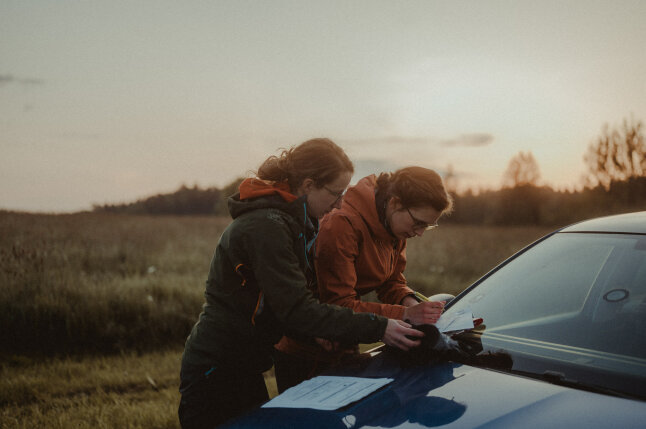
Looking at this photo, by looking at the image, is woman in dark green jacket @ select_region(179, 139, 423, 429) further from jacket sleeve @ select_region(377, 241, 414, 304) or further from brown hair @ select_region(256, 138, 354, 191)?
jacket sleeve @ select_region(377, 241, 414, 304)

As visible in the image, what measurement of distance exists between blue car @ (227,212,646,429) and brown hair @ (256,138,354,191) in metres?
0.79

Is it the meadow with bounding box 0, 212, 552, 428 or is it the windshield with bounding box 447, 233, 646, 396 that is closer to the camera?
the windshield with bounding box 447, 233, 646, 396

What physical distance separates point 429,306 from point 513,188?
36214mm

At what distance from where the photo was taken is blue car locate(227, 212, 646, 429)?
1574 mm

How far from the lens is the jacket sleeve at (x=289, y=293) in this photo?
1.97 m

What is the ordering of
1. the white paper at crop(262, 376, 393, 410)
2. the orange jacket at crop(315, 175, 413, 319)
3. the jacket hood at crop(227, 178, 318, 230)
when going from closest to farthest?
1. the white paper at crop(262, 376, 393, 410)
2. the jacket hood at crop(227, 178, 318, 230)
3. the orange jacket at crop(315, 175, 413, 319)

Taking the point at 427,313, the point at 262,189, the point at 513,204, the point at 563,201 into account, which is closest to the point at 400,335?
the point at 427,313

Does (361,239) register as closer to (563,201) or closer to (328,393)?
(328,393)

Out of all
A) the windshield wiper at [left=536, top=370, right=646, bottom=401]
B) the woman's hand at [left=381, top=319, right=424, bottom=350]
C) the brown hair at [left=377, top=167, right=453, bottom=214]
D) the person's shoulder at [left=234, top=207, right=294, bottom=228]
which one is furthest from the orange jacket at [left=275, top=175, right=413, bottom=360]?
the windshield wiper at [left=536, top=370, right=646, bottom=401]

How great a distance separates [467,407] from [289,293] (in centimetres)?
75

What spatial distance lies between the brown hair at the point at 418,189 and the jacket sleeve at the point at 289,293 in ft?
2.58

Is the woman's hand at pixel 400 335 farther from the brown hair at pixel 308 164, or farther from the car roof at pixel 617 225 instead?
the car roof at pixel 617 225

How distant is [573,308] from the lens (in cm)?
244

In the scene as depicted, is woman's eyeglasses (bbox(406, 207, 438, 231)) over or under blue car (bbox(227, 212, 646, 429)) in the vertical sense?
over
